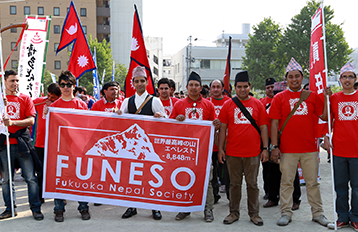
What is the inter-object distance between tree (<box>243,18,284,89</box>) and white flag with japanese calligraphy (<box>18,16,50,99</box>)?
33.7 metres

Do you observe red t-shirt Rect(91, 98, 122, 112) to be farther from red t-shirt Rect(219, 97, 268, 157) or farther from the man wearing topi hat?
red t-shirt Rect(219, 97, 268, 157)

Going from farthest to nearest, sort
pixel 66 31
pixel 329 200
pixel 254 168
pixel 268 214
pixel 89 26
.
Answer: pixel 89 26
pixel 66 31
pixel 329 200
pixel 268 214
pixel 254 168

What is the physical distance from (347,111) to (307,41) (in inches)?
1276

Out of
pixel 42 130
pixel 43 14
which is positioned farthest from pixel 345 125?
pixel 43 14

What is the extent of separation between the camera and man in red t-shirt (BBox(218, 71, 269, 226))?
194 inches

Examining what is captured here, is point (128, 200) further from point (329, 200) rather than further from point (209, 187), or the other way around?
point (329, 200)

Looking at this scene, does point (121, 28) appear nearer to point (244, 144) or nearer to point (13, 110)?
point (13, 110)

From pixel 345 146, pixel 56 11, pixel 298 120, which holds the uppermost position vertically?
pixel 56 11

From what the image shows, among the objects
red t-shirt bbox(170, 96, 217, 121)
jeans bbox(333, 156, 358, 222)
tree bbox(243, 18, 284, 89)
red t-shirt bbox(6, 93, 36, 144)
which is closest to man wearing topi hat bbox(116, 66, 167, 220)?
red t-shirt bbox(170, 96, 217, 121)

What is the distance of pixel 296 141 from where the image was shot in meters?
4.91

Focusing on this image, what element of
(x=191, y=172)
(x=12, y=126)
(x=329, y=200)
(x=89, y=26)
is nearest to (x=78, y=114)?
(x=12, y=126)

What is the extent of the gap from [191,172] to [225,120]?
0.93 m

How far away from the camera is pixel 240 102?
500 centimetres

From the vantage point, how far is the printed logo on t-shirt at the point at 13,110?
520 cm
